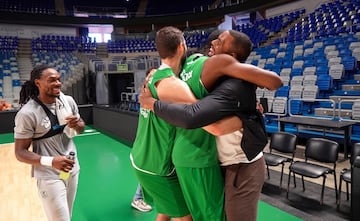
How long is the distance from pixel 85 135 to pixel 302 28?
28.0 feet

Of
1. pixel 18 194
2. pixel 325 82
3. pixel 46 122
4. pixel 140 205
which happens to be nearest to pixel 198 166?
pixel 46 122

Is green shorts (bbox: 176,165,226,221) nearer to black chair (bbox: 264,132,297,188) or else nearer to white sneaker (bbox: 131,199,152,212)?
white sneaker (bbox: 131,199,152,212)

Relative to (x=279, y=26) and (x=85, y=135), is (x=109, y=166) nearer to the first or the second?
(x=85, y=135)

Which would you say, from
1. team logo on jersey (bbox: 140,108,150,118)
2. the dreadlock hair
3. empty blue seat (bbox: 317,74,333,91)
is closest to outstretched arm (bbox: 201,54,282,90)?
team logo on jersey (bbox: 140,108,150,118)

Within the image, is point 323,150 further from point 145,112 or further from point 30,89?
point 30,89

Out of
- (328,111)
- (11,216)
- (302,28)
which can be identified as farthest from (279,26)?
(11,216)

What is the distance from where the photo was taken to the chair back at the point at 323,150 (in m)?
3.32

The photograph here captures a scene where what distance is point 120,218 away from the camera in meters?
2.99

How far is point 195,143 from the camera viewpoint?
1.31 m

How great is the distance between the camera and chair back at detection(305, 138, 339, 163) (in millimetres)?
3320

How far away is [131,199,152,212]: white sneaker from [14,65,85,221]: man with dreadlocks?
120 centimetres

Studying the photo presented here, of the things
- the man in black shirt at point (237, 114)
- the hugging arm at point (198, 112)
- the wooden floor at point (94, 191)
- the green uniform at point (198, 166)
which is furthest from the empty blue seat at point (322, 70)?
the hugging arm at point (198, 112)

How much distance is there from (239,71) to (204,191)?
538mm

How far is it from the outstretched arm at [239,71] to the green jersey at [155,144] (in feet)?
0.75
